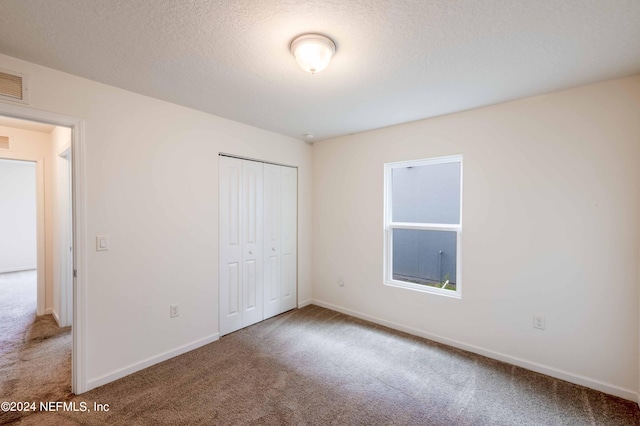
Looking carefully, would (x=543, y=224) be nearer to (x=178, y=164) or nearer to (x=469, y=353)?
(x=469, y=353)

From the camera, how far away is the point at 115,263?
2.37 m

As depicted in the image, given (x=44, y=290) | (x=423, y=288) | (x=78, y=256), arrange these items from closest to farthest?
(x=78, y=256) → (x=423, y=288) → (x=44, y=290)

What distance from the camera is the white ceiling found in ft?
4.65

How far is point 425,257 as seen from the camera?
11.2 feet

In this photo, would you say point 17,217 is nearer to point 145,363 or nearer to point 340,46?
point 145,363

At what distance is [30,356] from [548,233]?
4.92 metres

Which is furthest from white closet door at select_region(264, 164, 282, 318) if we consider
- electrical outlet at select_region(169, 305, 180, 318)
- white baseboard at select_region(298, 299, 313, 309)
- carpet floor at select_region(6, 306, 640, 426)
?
electrical outlet at select_region(169, 305, 180, 318)

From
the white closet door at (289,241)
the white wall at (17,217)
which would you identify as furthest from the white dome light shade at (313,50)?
the white wall at (17,217)

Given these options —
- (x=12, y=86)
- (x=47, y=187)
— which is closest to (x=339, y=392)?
(x=12, y=86)

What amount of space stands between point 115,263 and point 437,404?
110 inches

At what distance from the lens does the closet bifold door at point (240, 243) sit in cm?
320

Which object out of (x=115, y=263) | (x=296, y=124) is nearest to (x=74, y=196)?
(x=115, y=263)

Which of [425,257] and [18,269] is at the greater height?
[425,257]

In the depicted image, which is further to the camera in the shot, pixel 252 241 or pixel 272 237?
pixel 272 237
